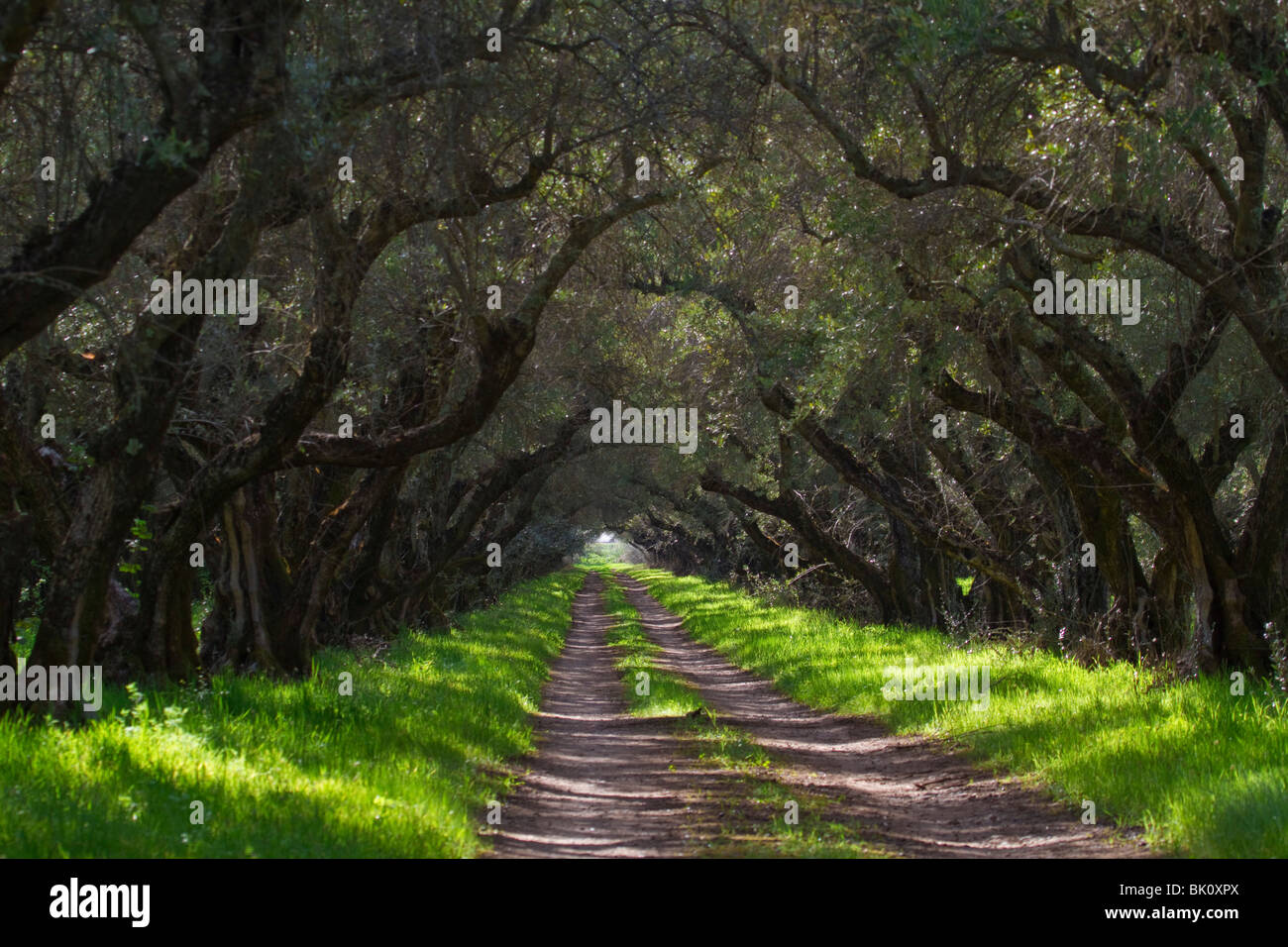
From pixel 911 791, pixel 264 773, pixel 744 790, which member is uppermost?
pixel 264 773

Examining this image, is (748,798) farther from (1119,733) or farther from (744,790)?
(1119,733)

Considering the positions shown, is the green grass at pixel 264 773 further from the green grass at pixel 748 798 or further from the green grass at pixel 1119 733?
the green grass at pixel 1119 733

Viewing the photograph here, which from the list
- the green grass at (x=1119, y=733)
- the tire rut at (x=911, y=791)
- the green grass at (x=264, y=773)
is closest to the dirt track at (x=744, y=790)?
the tire rut at (x=911, y=791)

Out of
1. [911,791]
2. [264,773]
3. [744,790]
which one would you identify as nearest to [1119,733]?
[911,791]

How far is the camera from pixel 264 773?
7227mm

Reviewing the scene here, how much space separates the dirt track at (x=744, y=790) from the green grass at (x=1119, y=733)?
273 millimetres

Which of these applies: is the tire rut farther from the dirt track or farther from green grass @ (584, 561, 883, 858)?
green grass @ (584, 561, 883, 858)

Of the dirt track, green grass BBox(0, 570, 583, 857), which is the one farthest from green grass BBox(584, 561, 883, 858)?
green grass BBox(0, 570, 583, 857)

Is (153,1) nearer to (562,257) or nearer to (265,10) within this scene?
(265,10)

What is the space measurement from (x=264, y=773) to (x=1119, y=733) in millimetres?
5893

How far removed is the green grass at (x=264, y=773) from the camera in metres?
5.75

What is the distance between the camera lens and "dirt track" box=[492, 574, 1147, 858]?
6.89 m

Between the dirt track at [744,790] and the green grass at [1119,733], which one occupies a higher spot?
the green grass at [1119,733]

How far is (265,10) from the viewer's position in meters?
7.32
